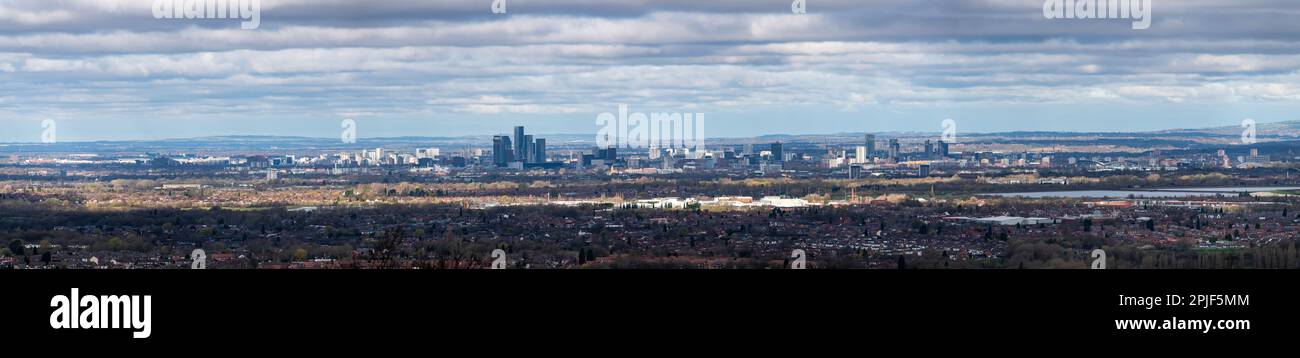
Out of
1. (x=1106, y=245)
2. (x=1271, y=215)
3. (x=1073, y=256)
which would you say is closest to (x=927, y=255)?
(x=1073, y=256)

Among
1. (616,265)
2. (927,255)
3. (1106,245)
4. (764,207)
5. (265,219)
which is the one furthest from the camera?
(764,207)
